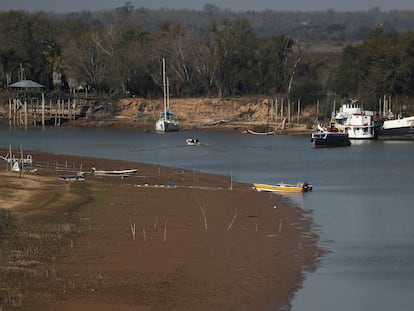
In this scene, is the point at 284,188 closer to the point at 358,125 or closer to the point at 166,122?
the point at 358,125

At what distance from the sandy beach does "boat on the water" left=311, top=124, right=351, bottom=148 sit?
130 feet

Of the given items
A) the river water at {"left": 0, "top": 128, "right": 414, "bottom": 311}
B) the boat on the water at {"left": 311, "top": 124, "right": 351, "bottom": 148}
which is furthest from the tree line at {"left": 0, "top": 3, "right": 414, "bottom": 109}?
the boat on the water at {"left": 311, "top": 124, "right": 351, "bottom": 148}

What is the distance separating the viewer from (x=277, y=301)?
31969 mm

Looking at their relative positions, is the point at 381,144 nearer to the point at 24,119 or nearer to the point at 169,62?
the point at 169,62

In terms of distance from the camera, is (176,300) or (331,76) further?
(331,76)

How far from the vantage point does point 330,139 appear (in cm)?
10012

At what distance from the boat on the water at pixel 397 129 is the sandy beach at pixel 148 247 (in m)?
52.7

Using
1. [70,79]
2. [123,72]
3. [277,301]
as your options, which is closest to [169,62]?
[123,72]

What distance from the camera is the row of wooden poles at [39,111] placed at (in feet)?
481

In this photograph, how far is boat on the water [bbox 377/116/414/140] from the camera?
110m

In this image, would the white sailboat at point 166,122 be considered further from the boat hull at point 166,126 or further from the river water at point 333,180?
the river water at point 333,180

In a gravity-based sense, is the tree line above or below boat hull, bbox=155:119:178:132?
above

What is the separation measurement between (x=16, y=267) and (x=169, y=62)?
114 m

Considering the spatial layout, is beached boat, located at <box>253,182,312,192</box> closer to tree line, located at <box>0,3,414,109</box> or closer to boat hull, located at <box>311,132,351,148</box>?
boat hull, located at <box>311,132,351,148</box>
